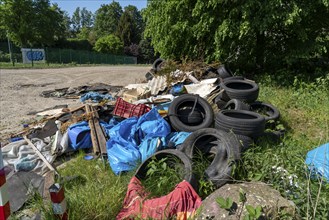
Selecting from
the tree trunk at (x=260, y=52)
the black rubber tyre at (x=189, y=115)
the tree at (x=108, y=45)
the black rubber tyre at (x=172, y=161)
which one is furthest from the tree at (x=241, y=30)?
the tree at (x=108, y=45)

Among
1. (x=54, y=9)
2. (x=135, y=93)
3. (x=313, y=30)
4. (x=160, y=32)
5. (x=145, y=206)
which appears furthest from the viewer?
(x=54, y=9)

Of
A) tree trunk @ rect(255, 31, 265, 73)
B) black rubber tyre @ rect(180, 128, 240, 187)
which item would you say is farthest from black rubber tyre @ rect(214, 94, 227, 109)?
tree trunk @ rect(255, 31, 265, 73)

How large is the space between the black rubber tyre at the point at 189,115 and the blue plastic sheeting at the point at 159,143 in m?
0.28

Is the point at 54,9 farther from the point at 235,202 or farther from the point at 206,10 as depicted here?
the point at 235,202

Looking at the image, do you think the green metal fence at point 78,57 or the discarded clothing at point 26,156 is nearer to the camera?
the discarded clothing at point 26,156

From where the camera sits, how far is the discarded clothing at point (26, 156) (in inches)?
169

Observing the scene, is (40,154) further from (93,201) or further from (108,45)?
(108,45)

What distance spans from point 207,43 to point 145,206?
27.8 feet

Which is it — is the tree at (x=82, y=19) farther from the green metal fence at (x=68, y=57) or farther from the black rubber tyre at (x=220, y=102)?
the black rubber tyre at (x=220, y=102)

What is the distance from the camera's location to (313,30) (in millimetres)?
9117

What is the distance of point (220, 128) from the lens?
4.29m

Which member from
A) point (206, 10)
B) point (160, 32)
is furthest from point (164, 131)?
point (160, 32)

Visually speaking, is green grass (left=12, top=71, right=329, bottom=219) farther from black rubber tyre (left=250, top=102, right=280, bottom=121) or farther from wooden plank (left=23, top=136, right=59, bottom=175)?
black rubber tyre (left=250, top=102, right=280, bottom=121)

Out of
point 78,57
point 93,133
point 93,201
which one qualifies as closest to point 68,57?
point 78,57
